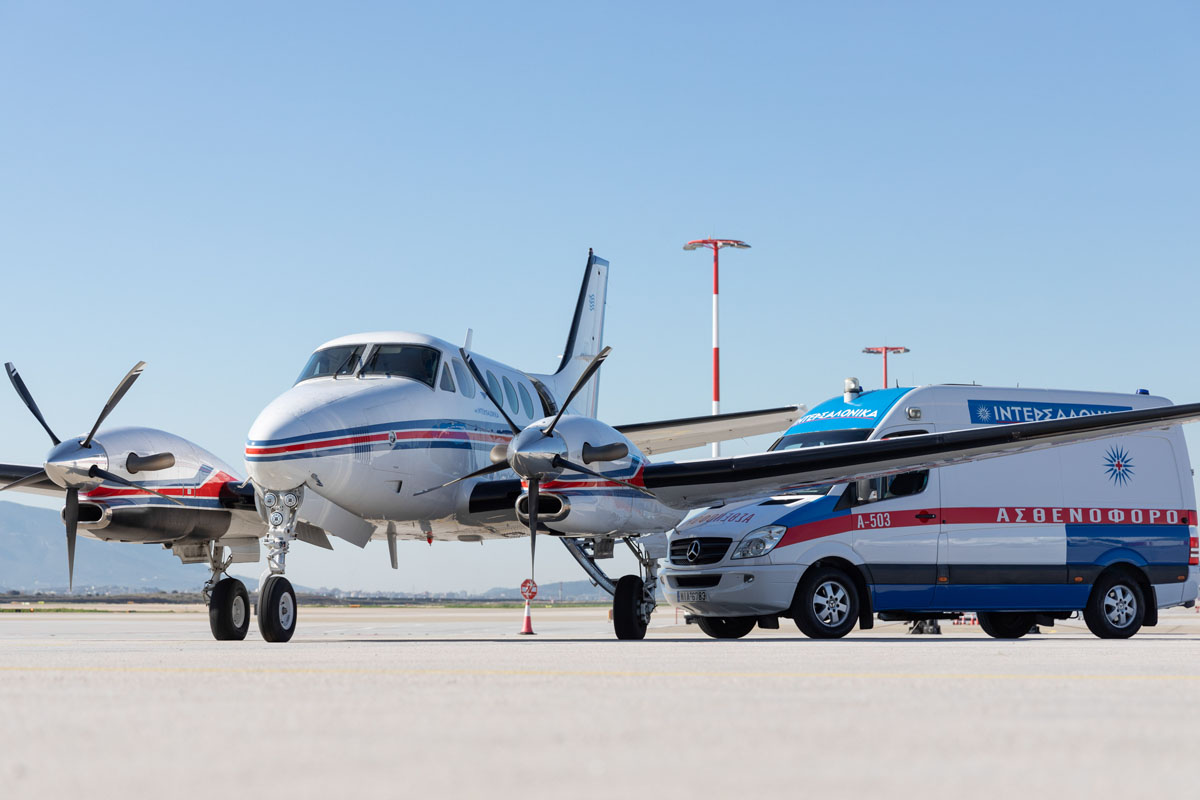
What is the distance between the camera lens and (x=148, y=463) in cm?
1608

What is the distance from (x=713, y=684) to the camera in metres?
7.58

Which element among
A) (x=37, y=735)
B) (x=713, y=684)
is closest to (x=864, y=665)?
(x=713, y=684)

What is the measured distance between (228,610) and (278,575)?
218 cm

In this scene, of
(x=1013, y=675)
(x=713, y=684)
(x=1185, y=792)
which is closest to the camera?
(x=1185, y=792)

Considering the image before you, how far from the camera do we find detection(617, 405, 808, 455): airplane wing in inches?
713

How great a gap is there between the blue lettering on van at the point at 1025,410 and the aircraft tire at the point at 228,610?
29.9 feet

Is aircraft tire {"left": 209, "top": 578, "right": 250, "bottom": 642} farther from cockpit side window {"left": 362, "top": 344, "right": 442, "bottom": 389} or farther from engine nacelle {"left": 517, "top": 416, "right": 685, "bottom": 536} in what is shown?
engine nacelle {"left": 517, "top": 416, "right": 685, "bottom": 536}

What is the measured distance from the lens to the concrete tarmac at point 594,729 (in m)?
3.98

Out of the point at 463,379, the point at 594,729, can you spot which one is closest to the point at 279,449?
the point at 463,379

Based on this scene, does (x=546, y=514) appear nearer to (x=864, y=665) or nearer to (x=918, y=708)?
(x=864, y=665)

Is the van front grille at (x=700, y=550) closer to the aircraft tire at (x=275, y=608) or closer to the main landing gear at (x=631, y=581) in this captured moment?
the main landing gear at (x=631, y=581)

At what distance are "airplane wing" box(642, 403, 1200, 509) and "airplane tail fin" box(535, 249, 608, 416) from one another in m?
5.71

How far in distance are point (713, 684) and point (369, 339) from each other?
374 inches

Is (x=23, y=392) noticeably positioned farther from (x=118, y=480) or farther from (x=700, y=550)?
(x=700, y=550)
